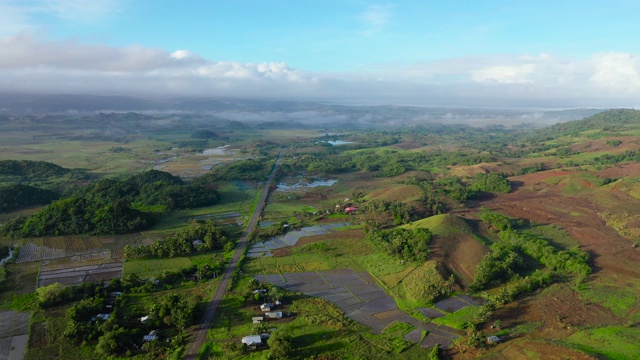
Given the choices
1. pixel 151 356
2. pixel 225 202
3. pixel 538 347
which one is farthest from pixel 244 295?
pixel 225 202

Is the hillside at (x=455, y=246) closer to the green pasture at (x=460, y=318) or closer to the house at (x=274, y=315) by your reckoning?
the green pasture at (x=460, y=318)

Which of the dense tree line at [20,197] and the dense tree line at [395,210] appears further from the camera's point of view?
the dense tree line at [20,197]

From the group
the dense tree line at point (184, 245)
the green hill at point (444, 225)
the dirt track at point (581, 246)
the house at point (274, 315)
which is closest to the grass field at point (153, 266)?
the dense tree line at point (184, 245)

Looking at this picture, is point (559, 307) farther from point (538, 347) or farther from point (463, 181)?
point (463, 181)

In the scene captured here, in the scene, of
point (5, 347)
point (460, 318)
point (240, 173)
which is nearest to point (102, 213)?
point (5, 347)

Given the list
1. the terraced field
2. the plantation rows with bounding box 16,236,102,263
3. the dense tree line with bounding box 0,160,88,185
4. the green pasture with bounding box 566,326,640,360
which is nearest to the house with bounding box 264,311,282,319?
the terraced field

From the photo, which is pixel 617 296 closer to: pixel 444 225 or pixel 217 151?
pixel 444 225
